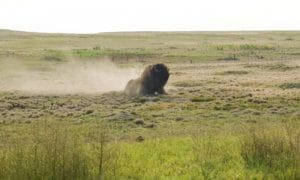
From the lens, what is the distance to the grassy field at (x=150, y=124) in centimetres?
1247

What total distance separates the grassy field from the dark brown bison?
31.1 inches

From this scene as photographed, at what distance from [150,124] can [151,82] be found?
11223 mm

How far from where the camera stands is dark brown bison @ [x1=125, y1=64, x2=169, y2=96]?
33.6 m

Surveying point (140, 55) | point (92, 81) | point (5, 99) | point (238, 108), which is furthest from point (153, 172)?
point (140, 55)

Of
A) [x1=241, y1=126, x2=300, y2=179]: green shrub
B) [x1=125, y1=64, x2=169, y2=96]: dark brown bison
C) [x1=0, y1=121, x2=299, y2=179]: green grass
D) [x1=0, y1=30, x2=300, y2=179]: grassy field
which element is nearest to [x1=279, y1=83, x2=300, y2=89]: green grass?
[x1=0, y1=30, x2=300, y2=179]: grassy field

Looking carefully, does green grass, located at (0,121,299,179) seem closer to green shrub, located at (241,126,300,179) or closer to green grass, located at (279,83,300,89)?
green shrub, located at (241,126,300,179)

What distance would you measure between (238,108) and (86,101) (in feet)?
29.6

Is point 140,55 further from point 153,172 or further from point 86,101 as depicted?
point 153,172

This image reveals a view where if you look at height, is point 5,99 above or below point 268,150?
below

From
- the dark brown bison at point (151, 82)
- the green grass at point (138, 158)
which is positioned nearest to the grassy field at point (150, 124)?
the green grass at point (138, 158)

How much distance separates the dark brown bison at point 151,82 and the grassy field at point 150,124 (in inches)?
31.1

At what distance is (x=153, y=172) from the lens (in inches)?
520

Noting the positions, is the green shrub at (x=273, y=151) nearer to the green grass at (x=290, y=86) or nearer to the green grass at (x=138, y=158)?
the green grass at (x=138, y=158)

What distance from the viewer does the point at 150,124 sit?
22484 millimetres
